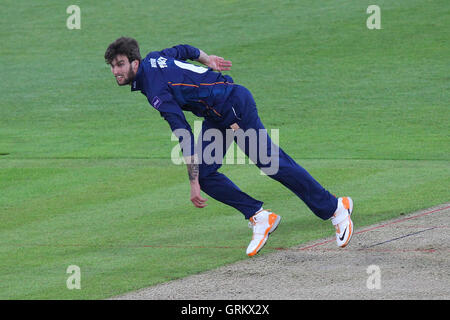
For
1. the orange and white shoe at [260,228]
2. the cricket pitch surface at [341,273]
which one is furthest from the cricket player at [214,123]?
the cricket pitch surface at [341,273]

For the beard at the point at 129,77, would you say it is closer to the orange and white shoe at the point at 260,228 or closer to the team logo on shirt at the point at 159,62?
the team logo on shirt at the point at 159,62

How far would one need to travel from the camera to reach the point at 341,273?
745 centimetres

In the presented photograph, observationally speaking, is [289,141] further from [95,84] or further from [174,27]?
[174,27]

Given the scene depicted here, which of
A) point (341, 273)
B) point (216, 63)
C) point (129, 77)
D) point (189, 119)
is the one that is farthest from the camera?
point (189, 119)

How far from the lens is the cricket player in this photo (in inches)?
303

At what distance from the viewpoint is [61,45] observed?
2352cm

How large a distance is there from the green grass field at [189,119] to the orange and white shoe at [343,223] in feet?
1.58

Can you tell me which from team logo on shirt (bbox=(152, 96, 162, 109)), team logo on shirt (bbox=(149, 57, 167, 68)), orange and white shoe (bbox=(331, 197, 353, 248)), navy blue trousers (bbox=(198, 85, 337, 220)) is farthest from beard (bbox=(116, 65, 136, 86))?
orange and white shoe (bbox=(331, 197, 353, 248))

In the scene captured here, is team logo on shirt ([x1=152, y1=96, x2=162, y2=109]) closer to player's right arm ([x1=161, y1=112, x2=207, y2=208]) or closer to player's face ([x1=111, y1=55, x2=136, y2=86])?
player's right arm ([x1=161, y1=112, x2=207, y2=208])

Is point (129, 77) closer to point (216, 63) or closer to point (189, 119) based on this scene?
point (216, 63)

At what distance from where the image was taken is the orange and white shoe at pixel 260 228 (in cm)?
815

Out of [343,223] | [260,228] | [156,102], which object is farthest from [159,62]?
[343,223]

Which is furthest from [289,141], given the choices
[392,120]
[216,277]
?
[216,277]

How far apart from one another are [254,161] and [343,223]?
3.30 ft
